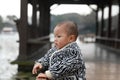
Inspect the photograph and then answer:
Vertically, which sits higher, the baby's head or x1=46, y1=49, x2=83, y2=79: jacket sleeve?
the baby's head

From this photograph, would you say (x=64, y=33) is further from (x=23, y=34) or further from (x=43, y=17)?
(x=43, y=17)

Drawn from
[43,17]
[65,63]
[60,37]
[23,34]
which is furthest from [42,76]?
[43,17]

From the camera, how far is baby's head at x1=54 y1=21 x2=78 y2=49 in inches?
122

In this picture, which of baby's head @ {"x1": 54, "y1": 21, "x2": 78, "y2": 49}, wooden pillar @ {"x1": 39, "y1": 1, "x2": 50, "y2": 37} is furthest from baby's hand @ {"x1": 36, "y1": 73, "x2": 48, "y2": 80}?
wooden pillar @ {"x1": 39, "y1": 1, "x2": 50, "y2": 37}

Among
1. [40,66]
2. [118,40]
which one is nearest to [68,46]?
[40,66]

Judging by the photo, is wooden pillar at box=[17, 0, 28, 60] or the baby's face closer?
the baby's face

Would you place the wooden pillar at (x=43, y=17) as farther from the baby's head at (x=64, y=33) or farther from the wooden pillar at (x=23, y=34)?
the baby's head at (x=64, y=33)

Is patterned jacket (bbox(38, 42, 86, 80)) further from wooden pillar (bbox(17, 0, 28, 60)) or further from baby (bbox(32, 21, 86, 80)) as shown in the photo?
wooden pillar (bbox(17, 0, 28, 60))

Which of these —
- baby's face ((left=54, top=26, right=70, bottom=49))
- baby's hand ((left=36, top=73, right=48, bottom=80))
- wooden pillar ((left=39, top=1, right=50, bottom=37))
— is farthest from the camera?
wooden pillar ((left=39, top=1, right=50, bottom=37))

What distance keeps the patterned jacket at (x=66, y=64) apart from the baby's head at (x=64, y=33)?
0.05 m

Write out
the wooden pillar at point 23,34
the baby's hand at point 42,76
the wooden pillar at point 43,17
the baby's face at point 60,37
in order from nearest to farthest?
the baby's hand at point 42,76, the baby's face at point 60,37, the wooden pillar at point 23,34, the wooden pillar at point 43,17

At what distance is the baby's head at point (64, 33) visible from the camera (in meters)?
3.09

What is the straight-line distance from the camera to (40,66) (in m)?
3.28

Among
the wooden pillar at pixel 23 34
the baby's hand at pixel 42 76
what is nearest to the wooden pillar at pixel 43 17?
the wooden pillar at pixel 23 34
